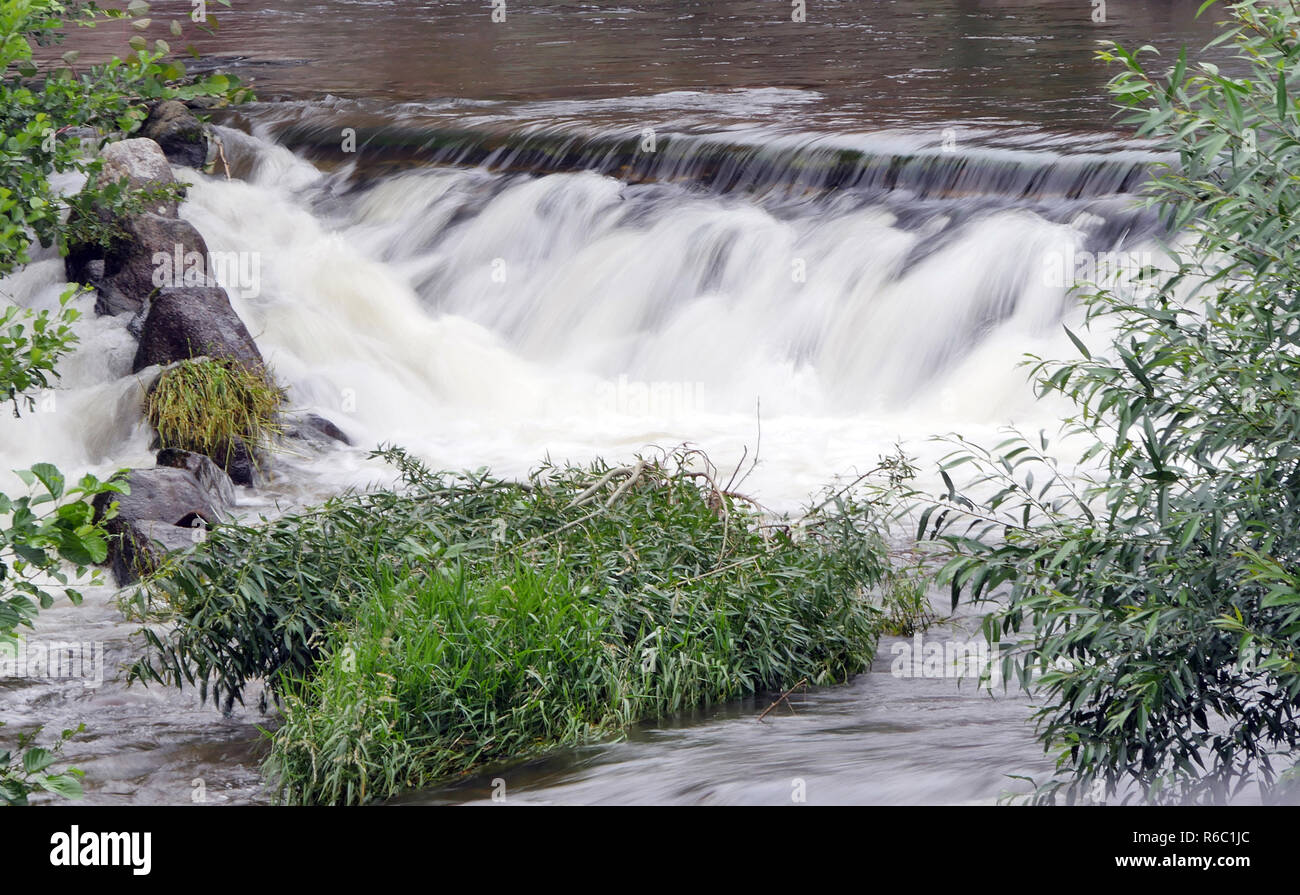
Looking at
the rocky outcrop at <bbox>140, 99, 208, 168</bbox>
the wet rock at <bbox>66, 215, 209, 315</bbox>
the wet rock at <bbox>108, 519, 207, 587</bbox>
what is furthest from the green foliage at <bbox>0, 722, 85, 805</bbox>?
the rocky outcrop at <bbox>140, 99, 208, 168</bbox>

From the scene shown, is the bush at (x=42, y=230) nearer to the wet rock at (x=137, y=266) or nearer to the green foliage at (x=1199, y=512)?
the wet rock at (x=137, y=266)

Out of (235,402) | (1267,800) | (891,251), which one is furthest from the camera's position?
(891,251)

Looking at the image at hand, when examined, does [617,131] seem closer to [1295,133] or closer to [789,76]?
[789,76]

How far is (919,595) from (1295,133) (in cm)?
350

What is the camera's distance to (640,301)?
12.3 m

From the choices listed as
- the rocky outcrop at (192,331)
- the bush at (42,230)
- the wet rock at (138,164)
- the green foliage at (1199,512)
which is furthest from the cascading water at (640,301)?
the green foliage at (1199,512)

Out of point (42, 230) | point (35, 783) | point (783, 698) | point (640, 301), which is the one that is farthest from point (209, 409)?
point (35, 783)

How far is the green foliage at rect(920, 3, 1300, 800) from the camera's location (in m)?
3.40

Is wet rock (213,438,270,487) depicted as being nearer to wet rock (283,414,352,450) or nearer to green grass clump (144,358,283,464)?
green grass clump (144,358,283,464)

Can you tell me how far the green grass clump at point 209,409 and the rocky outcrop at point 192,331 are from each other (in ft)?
0.71

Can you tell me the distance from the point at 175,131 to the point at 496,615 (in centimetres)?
1049

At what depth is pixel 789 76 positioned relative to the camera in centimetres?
1747

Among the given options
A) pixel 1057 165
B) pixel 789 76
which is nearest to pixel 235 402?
pixel 1057 165

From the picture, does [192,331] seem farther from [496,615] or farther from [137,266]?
[496,615]
